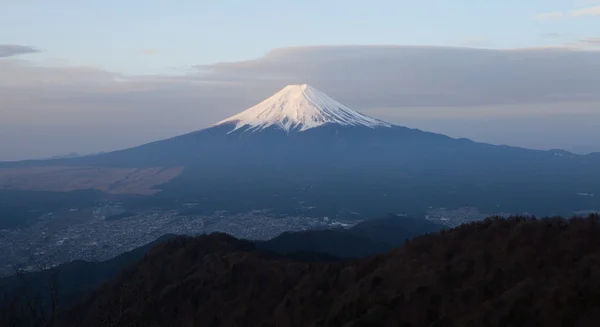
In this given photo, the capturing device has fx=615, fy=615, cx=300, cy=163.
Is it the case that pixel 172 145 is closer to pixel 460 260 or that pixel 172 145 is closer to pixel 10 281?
pixel 10 281

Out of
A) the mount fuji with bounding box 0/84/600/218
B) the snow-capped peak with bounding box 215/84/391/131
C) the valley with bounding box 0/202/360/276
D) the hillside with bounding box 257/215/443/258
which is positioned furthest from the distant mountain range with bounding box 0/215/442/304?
the snow-capped peak with bounding box 215/84/391/131

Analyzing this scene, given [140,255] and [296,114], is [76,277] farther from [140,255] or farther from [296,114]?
[296,114]

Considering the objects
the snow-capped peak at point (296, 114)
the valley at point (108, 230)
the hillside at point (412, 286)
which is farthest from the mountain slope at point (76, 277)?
the snow-capped peak at point (296, 114)

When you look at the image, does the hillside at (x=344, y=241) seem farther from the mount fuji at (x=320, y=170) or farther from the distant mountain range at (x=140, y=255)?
the mount fuji at (x=320, y=170)

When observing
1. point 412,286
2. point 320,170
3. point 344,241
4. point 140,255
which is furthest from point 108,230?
point 320,170

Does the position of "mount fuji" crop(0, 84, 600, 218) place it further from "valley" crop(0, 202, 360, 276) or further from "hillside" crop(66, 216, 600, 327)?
"hillside" crop(66, 216, 600, 327)

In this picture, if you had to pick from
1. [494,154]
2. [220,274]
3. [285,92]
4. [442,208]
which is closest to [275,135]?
[285,92]

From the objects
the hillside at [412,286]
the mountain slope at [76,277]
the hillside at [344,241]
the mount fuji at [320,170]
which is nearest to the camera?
the hillside at [412,286]
